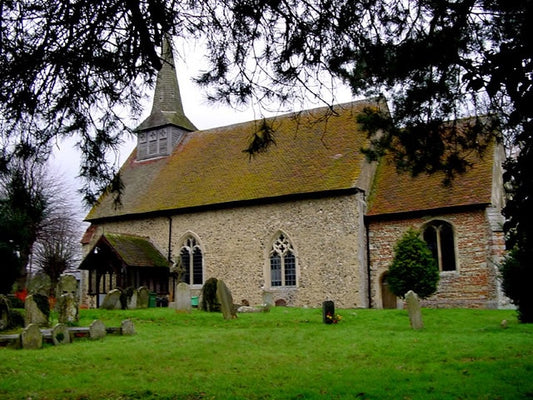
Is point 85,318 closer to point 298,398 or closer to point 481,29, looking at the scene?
point 298,398

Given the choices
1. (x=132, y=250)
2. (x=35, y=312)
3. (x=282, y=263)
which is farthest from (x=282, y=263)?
(x=35, y=312)

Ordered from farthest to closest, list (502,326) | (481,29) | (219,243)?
(219,243), (502,326), (481,29)

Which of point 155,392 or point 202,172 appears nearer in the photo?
point 155,392

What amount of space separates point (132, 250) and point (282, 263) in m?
6.23

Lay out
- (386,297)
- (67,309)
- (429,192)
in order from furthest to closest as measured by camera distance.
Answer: (386,297)
(429,192)
(67,309)

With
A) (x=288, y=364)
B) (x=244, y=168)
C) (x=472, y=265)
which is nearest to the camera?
(x=288, y=364)

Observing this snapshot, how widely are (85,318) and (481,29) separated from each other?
13.7 m

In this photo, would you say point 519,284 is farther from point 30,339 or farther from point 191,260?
point 191,260

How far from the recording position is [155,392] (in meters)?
7.00

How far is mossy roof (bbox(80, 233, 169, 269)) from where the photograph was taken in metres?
22.2

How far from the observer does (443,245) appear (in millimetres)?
19578

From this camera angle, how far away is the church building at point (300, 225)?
62.8 ft

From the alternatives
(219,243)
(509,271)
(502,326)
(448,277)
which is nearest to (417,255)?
(448,277)

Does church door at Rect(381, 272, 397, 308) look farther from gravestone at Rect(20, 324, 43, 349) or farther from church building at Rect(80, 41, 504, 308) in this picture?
gravestone at Rect(20, 324, 43, 349)
